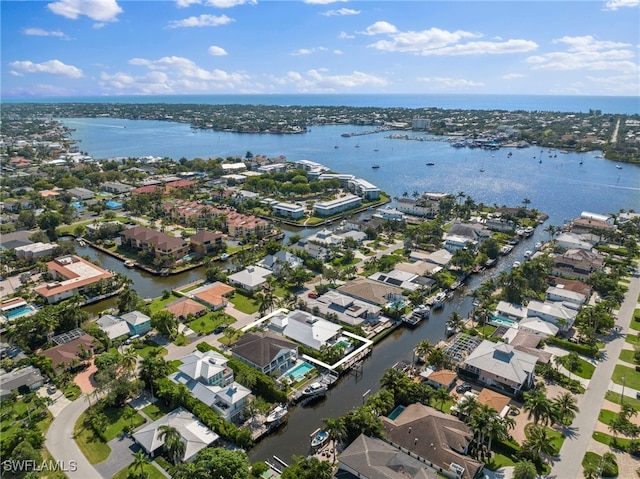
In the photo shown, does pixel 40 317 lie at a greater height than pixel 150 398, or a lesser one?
greater

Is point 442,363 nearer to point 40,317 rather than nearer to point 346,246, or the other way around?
point 346,246

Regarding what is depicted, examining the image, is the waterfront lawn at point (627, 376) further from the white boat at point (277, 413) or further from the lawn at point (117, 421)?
the lawn at point (117, 421)

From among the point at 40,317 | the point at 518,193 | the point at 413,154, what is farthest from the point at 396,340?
the point at 413,154

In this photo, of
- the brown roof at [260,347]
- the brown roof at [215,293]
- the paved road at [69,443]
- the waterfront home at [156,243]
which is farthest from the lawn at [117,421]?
the waterfront home at [156,243]

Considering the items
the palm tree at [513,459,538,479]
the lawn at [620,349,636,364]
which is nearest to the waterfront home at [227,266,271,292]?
the palm tree at [513,459,538,479]

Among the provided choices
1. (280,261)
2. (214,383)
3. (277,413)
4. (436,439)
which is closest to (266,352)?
(214,383)

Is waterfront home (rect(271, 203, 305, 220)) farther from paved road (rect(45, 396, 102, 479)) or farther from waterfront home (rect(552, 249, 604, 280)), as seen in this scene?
paved road (rect(45, 396, 102, 479))
